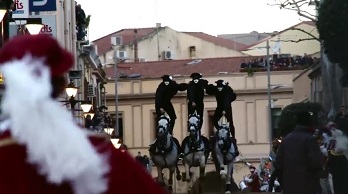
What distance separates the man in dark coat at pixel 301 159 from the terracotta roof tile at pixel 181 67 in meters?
73.5

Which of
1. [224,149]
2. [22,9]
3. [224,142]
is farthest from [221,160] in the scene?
[22,9]

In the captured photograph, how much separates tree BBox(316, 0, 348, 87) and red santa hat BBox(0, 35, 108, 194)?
3430cm

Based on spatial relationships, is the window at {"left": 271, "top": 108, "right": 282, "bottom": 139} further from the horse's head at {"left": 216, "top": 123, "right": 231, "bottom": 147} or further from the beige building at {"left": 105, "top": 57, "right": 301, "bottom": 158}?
the horse's head at {"left": 216, "top": 123, "right": 231, "bottom": 147}

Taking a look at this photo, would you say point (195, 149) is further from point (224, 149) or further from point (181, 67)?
point (181, 67)

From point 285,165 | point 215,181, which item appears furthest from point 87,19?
point 285,165

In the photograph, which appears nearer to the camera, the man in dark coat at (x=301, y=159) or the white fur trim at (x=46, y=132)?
the white fur trim at (x=46, y=132)

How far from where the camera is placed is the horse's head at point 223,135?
1088 inches

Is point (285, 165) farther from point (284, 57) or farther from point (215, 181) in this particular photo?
point (284, 57)

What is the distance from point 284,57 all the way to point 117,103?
13.5m

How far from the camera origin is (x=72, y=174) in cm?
553

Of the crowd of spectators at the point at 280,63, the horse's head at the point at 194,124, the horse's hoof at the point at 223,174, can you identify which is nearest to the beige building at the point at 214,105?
the crowd of spectators at the point at 280,63

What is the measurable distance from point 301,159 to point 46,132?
9426 millimetres

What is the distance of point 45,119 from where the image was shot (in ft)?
18.0

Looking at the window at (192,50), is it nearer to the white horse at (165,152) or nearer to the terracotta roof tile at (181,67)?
the terracotta roof tile at (181,67)
